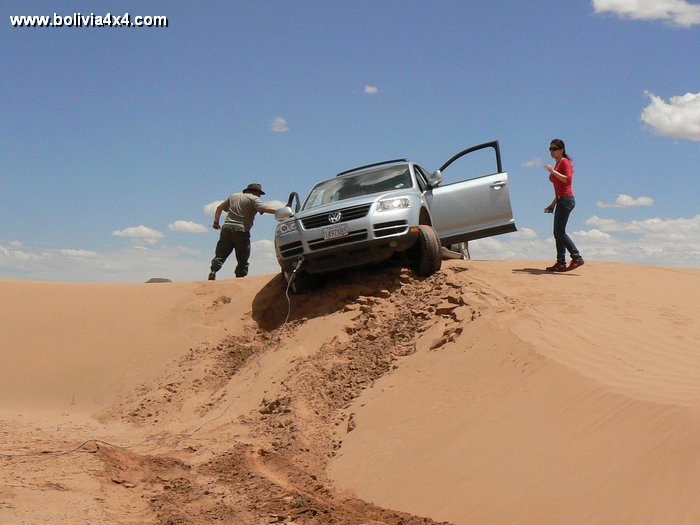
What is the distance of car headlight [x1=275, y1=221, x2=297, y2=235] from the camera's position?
9.54m

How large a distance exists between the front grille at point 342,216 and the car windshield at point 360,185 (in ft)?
2.90

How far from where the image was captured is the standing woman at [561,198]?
32.9ft

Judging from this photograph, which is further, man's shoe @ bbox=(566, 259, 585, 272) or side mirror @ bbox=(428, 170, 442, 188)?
man's shoe @ bbox=(566, 259, 585, 272)

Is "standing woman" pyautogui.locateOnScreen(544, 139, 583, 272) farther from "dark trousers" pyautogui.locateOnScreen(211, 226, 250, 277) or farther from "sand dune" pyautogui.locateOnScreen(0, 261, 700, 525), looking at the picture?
"dark trousers" pyautogui.locateOnScreen(211, 226, 250, 277)

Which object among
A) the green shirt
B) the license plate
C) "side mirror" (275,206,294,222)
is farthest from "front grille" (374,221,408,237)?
the green shirt

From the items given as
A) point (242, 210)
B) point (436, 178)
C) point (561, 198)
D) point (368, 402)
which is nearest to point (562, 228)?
point (561, 198)

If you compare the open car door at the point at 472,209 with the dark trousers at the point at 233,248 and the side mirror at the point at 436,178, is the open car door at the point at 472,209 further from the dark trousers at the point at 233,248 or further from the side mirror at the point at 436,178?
the dark trousers at the point at 233,248

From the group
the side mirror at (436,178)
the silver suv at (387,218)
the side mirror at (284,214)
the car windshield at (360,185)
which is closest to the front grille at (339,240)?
the silver suv at (387,218)

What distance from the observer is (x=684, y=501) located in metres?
4.00

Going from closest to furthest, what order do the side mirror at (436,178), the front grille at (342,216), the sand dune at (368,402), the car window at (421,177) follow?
1. the sand dune at (368,402)
2. the front grille at (342,216)
3. the side mirror at (436,178)
4. the car window at (421,177)

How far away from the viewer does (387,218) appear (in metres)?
9.07

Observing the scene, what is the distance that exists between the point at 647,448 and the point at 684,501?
641mm

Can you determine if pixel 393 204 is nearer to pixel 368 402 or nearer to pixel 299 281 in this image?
pixel 299 281

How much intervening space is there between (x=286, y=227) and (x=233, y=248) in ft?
10.5
